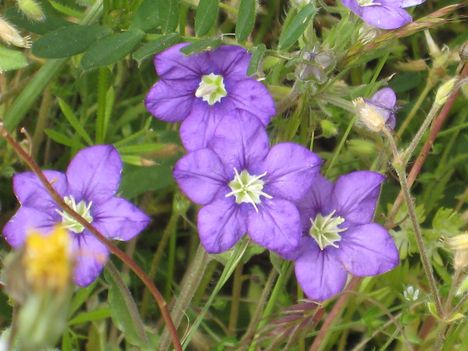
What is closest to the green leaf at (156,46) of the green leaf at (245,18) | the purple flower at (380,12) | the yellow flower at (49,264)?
the green leaf at (245,18)

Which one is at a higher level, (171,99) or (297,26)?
(297,26)

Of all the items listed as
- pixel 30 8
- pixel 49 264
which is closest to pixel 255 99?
pixel 30 8

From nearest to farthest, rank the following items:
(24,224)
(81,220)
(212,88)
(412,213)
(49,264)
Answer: (49,264), (81,220), (412,213), (24,224), (212,88)

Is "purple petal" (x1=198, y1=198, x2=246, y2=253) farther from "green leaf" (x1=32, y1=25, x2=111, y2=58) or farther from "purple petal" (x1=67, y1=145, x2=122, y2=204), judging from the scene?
"green leaf" (x1=32, y1=25, x2=111, y2=58)

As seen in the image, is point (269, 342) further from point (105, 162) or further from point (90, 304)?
point (105, 162)

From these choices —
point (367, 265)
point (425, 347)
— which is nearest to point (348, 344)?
point (425, 347)

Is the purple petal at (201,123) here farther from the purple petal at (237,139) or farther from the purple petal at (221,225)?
the purple petal at (221,225)

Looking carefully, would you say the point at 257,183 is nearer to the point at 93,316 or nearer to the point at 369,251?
the point at 369,251

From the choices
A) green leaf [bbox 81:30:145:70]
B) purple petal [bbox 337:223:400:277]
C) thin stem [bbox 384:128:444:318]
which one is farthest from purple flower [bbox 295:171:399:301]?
green leaf [bbox 81:30:145:70]
